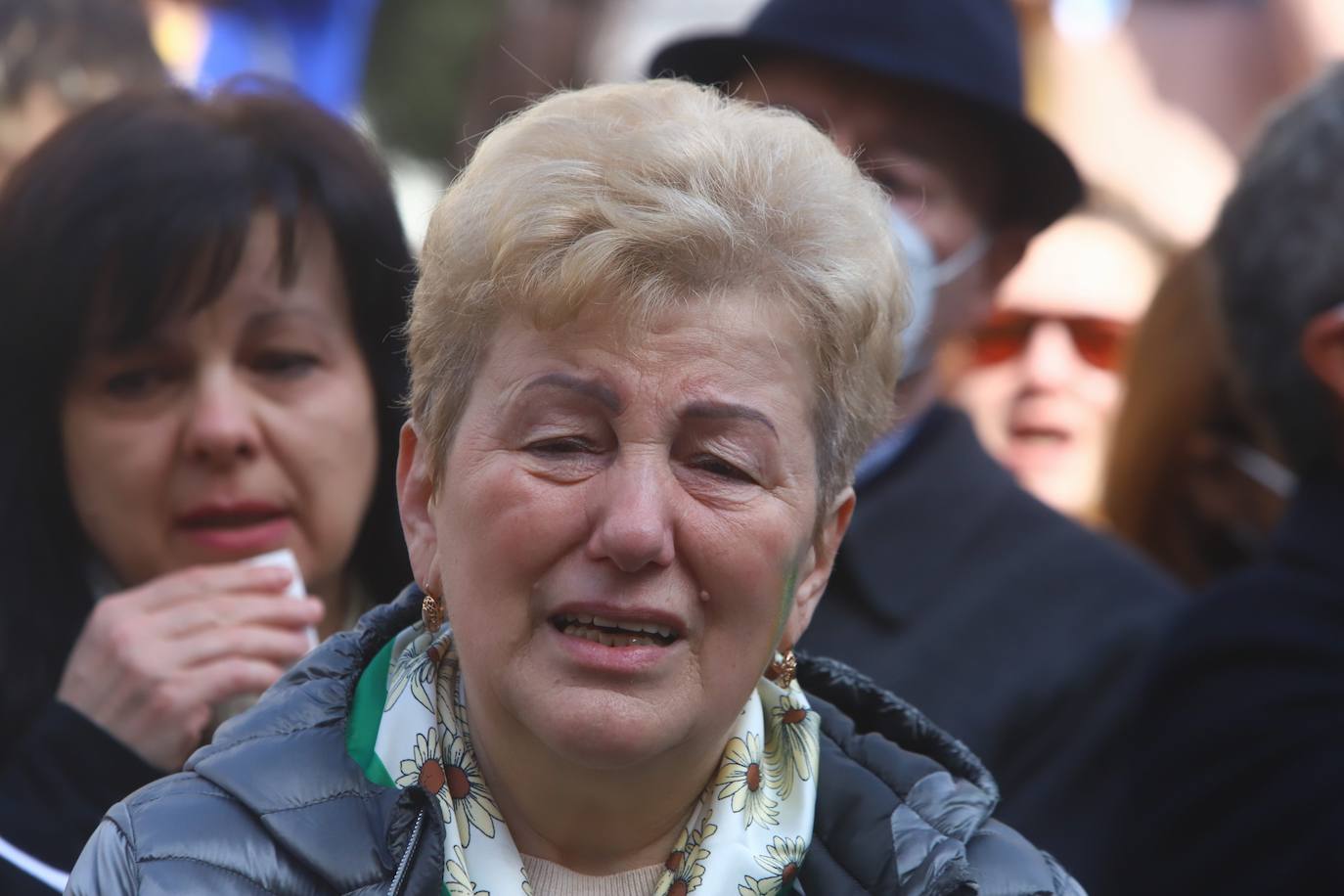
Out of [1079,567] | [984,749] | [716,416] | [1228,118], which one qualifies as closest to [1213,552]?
[1079,567]

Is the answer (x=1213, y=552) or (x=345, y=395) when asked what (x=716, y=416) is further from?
(x=1213, y=552)

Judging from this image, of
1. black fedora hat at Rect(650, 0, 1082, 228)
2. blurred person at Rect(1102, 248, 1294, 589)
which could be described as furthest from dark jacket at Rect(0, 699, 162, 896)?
blurred person at Rect(1102, 248, 1294, 589)

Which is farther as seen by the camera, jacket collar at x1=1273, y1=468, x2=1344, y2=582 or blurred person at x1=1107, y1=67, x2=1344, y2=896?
jacket collar at x1=1273, y1=468, x2=1344, y2=582

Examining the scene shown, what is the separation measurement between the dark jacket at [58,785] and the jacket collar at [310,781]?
0.46 meters

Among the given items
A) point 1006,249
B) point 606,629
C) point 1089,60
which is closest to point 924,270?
point 1006,249

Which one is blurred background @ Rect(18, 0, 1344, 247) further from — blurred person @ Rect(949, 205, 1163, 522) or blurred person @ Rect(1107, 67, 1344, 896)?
blurred person @ Rect(1107, 67, 1344, 896)

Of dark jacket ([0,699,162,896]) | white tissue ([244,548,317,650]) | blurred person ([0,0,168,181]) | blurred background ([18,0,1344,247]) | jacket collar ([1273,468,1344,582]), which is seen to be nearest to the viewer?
dark jacket ([0,699,162,896])

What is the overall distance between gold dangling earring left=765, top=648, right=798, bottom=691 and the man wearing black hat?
1.05m

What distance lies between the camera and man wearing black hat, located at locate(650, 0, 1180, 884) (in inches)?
144

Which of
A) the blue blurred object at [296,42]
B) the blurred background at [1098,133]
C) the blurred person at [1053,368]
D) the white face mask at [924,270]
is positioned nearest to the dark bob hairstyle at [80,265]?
the blurred background at [1098,133]

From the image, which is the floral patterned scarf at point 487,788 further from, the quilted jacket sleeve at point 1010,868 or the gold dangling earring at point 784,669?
the quilted jacket sleeve at point 1010,868

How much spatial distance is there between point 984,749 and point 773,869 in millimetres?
1242

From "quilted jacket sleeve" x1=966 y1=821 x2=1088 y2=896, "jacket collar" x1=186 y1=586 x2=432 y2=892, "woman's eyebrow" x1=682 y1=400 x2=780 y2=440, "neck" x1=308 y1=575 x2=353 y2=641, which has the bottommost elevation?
"neck" x1=308 y1=575 x2=353 y2=641

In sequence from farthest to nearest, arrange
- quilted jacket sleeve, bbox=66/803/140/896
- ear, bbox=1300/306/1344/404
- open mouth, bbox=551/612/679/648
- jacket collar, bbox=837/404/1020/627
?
jacket collar, bbox=837/404/1020/627, ear, bbox=1300/306/1344/404, open mouth, bbox=551/612/679/648, quilted jacket sleeve, bbox=66/803/140/896
